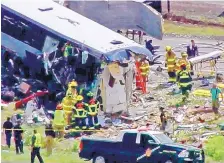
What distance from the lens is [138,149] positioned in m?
26.1

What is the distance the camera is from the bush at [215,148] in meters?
27.1

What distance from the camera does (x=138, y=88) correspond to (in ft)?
114

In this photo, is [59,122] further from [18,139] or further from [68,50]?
[68,50]

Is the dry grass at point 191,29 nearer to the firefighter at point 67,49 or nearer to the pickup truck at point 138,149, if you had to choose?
the firefighter at point 67,49

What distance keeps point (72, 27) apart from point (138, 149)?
789 cm

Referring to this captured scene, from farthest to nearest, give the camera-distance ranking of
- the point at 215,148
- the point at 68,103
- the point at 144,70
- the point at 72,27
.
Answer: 1. the point at 144,70
2. the point at 72,27
3. the point at 68,103
4. the point at 215,148

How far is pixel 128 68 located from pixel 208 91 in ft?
9.75

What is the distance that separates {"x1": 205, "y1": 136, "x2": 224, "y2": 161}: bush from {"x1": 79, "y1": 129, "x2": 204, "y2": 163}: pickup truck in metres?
1.31

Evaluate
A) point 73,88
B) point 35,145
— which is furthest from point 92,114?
point 35,145

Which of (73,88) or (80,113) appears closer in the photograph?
(80,113)

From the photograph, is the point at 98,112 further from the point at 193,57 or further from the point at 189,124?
the point at 193,57

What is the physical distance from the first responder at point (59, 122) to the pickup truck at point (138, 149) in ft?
8.27

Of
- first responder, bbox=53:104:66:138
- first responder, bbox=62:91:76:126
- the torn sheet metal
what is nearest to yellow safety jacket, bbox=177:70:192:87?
first responder, bbox=62:91:76:126

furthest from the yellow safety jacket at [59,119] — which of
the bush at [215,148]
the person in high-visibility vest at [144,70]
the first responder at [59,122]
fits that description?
the person in high-visibility vest at [144,70]
